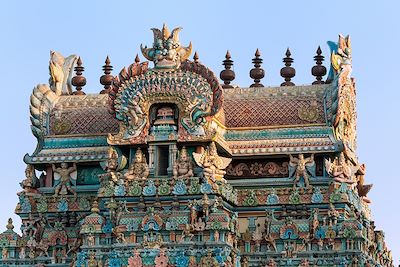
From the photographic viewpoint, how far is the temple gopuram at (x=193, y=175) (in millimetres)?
50688

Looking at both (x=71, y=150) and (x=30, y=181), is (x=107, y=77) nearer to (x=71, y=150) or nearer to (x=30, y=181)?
(x=71, y=150)

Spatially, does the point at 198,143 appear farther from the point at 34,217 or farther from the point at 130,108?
the point at 34,217

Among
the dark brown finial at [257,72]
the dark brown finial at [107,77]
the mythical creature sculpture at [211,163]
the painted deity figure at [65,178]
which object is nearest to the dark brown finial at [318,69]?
the dark brown finial at [257,72]

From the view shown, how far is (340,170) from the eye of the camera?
52031mm

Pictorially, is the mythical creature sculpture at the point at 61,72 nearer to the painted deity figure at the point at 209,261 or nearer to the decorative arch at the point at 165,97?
the decorative arch at the point at 165,97

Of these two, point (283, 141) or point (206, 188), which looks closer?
point (206, 188)

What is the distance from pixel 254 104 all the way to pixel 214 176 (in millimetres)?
3982

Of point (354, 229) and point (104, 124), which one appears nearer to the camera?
point (354, 229)

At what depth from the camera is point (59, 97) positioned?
56.1 meters

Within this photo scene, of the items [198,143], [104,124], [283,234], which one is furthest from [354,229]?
[104,124]

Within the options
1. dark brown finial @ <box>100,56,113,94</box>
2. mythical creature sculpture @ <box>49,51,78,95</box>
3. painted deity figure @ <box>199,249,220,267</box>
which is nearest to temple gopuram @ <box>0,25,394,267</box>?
painted deity figure @ <box>199,249,220,267</box>

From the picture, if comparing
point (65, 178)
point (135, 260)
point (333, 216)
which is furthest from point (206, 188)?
point (65, 178)

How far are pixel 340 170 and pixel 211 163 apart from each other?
4.14 meters

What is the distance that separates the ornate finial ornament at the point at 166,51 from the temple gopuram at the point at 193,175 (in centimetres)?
3
